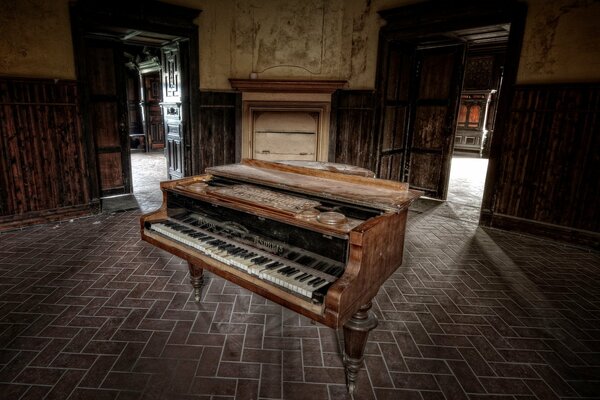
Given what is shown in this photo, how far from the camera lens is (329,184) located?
9.18 ft

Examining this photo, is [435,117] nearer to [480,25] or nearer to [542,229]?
[480,25]

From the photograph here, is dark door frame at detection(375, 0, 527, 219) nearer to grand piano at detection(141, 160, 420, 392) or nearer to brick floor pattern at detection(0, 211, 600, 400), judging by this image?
brick floor pattern at detection(0, 211, 600, 400)

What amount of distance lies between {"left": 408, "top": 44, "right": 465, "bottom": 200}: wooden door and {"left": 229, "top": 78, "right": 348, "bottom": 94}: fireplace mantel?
1.98 meters

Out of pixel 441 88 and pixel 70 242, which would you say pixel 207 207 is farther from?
pixel 441 88

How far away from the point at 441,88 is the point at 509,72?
1.95 meters

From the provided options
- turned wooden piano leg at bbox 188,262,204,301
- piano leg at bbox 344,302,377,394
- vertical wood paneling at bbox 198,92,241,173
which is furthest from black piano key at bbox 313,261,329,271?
vertical wood paneling at bbox 198,92,241,173

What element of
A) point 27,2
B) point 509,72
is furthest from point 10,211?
point 509,72

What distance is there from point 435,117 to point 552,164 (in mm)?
2736

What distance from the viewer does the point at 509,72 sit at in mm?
5414

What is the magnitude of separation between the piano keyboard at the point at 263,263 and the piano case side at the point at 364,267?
0.11 meters

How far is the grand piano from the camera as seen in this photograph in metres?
1.90

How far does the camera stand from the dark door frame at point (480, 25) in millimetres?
5289

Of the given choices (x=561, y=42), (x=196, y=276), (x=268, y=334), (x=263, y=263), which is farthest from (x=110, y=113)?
(x=561, y=42)

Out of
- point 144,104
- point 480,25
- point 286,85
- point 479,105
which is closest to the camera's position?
point 480,25
